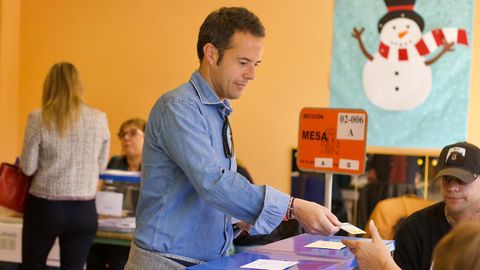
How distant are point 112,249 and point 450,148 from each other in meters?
2.59

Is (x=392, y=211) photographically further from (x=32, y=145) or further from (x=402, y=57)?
(x=32, y=145)

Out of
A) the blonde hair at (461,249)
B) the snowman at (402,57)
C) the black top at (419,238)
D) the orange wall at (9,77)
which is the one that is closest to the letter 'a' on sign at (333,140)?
the black top at (419,238)

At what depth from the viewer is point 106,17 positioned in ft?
21.0

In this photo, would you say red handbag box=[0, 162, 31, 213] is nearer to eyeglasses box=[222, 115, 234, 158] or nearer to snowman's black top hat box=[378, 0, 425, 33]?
eyeglasses box=[222, 115, 234, 158]

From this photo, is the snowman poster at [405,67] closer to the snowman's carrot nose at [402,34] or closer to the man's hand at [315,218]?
the snowman's carrot nose at [402,34]

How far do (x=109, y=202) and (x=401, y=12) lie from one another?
8.67 feet

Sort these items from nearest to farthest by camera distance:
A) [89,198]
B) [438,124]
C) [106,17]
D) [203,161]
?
[203,161]
[89,198]
[438,124]
[106,17]

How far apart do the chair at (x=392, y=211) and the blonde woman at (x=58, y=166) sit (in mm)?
1952

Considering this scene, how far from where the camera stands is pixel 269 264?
1976 mm

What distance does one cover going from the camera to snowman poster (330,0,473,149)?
544cm

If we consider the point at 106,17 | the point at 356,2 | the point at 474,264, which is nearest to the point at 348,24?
the point at 356,2

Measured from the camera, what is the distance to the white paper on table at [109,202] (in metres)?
4.67

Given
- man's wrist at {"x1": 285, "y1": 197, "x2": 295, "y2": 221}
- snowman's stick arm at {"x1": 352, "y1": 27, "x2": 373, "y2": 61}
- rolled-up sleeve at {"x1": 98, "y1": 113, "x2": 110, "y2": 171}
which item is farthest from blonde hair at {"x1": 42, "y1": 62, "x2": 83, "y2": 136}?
snowman's stick arm at {"x1": 352, "y1": 27, "x2": 373, "y2": 61}

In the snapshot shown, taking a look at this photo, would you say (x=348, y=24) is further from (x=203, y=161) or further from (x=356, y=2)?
(x=203, y=161)
